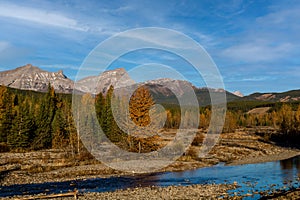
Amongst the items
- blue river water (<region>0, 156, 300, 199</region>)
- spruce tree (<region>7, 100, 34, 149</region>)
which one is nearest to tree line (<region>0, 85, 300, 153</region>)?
spruce tree (<region>7, 100, 34, 149</region>)

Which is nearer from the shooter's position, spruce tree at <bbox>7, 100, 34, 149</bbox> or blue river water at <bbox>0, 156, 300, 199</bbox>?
blue river water at <bbox>0, 156, 300, 199</bbox>

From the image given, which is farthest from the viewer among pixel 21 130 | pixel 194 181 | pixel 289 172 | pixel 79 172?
pixel 21 130

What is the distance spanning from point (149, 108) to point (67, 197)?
956 inches

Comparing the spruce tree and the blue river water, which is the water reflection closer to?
the blue river water

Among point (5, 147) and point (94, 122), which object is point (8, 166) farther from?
point (94, 122)

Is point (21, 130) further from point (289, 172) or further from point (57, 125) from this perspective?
point (289, 172)

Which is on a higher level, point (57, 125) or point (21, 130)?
point (57, 125)

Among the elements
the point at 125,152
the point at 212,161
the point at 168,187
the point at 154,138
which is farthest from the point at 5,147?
the point at 168,187

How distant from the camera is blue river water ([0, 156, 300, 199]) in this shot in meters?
28.0

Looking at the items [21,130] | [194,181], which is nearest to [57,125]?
[21,130]

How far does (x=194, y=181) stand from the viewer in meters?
32.3

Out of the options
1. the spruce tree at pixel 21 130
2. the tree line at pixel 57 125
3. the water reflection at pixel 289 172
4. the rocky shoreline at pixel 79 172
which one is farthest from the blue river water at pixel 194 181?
the spruce tree at pixel 21 130

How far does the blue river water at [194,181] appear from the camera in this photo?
2798 cm

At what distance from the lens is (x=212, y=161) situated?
1932 inches
